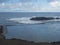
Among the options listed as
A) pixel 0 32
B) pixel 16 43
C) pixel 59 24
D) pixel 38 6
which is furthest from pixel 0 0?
pixel 38 6

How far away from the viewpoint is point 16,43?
2.48 meters

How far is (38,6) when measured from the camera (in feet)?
33.1

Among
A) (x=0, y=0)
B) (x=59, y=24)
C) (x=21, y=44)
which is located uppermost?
(x=0, y=0)

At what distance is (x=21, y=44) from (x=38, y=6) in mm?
7750

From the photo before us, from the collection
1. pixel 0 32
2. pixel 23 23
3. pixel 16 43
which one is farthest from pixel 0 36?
pixel 23 23

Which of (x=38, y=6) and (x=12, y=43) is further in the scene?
(x=38, y=6)

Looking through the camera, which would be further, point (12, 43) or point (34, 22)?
point (34, 22)

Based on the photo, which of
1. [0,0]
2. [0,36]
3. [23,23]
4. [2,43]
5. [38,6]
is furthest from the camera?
[38,6]

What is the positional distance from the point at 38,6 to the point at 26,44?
7.78 metres

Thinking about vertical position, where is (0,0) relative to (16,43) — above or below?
above

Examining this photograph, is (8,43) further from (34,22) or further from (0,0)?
(34,22)

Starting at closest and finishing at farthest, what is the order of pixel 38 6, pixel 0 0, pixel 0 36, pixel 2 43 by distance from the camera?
pixel 2 43 < pixel 0 36 < pixel 0 0 < pixel 38 6

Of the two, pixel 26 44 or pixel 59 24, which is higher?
pixel 26 44

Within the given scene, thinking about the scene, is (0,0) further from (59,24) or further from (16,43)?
(59,24)
